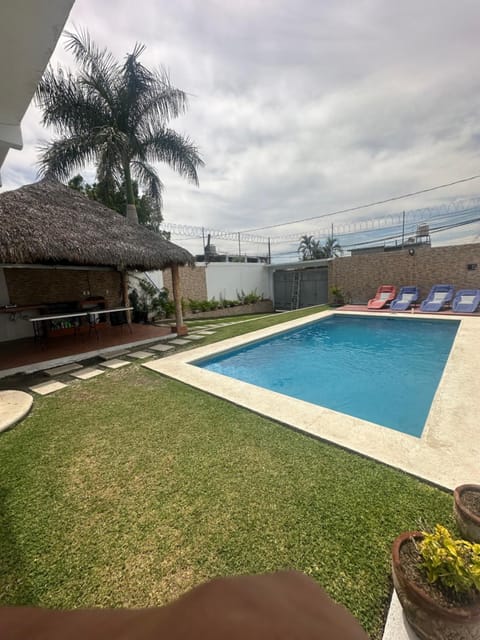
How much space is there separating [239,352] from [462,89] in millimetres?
11425

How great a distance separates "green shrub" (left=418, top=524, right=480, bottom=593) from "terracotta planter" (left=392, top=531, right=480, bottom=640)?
0.34ft

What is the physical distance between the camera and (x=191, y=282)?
1644cm

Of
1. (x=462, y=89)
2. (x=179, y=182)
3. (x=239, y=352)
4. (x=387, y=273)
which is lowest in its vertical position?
(x=239, y=352)

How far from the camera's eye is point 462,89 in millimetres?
9125

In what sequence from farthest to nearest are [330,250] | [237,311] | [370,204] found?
[330,250], [370,204], [237,311]

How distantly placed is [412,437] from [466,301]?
1280 centimetres

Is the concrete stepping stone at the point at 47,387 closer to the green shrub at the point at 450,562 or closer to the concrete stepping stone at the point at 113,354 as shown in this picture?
the concrete stepping stone at the point at 113,354

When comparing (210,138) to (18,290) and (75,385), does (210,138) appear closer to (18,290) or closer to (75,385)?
(18,290)

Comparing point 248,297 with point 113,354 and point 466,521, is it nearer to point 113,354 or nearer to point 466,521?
point 113,354

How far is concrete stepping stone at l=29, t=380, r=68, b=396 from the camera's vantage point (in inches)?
218

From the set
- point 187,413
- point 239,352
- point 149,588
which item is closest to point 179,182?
point 239,352

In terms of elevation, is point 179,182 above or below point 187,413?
above

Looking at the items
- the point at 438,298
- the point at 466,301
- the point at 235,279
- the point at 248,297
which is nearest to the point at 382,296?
the point at 438,298

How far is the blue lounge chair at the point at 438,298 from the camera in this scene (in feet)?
44.4
